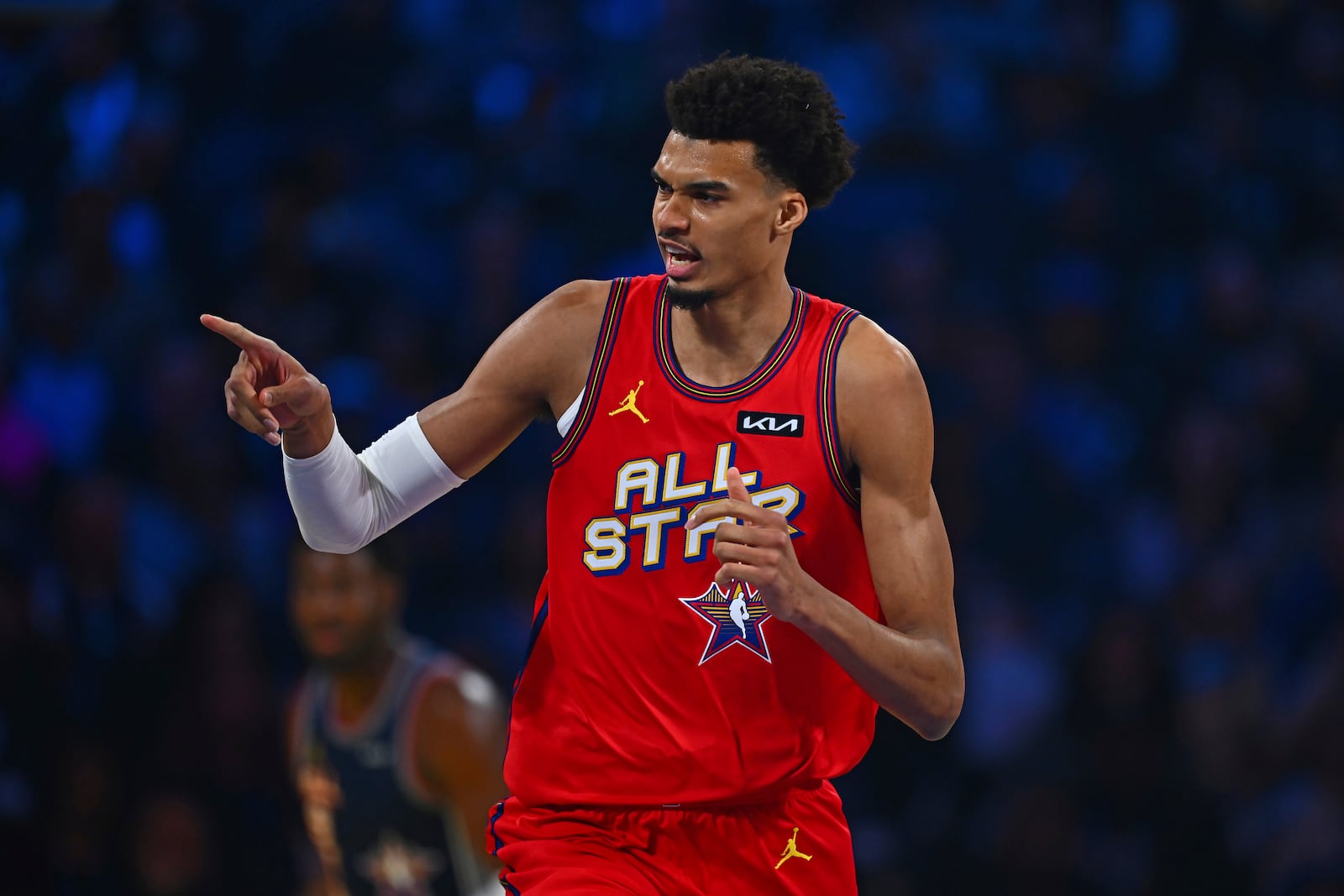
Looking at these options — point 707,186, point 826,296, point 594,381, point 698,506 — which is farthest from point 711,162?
point 826,296

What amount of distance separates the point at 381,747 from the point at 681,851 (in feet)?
6.48

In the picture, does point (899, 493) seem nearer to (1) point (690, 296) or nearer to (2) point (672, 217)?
(1) point (690, 296)

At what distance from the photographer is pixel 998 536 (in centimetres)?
654

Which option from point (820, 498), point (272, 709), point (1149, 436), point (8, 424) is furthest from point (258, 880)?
Result: point (1149, 436)

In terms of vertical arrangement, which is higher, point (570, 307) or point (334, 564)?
point (570, 307)

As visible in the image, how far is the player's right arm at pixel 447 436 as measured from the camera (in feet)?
9.80

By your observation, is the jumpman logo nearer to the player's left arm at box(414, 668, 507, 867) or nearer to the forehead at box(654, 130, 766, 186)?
the forehead at box(654, 130, 766, 186)

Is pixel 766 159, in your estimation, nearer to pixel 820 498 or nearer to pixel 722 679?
pixel 820 498

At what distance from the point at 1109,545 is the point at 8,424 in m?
4.38

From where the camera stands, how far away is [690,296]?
2.95 metres

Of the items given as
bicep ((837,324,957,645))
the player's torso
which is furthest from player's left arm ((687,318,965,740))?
the player's torso

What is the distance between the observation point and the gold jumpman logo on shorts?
2.93 meters

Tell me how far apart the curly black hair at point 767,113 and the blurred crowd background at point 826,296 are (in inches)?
133

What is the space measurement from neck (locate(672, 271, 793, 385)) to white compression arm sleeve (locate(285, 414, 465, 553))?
0.51 metres
